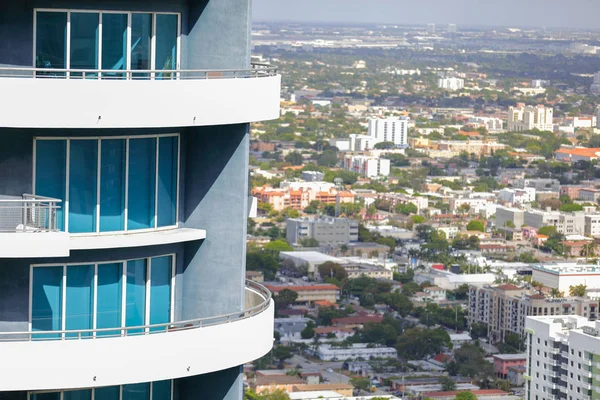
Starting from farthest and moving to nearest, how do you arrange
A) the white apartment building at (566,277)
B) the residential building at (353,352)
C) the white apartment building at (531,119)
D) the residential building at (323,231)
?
the white apartment building at (531,119), the residential building at (323,231), the white apartment building at (566,277), the residential building at (353,352)

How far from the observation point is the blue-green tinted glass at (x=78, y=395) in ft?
16.7

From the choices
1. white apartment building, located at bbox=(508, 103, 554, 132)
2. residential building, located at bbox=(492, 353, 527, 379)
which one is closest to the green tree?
residential building, located at bbox=(492, 353, 527, 379)

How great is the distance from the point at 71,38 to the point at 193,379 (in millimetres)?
1397

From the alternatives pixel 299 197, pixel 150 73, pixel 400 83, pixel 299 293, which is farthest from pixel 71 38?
pixel 400 83

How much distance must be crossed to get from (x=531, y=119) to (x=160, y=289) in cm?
11588

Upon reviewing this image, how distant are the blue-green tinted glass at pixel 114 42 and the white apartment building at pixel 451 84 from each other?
144041 mm

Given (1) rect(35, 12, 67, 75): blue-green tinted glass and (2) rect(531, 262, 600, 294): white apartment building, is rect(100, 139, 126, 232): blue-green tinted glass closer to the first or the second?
(1) rect(35, 12, 67, 75): blue-green tinted glass

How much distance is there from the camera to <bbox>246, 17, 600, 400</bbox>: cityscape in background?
45438 mm

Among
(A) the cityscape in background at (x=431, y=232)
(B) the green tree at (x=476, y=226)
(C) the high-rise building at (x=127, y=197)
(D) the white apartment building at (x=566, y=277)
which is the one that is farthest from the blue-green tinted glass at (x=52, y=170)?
(B) the green tree at (x=476, y=226)

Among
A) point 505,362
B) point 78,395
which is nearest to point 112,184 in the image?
point 78,395

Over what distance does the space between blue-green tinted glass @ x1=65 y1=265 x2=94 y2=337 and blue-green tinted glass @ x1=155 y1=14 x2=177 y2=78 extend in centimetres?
76

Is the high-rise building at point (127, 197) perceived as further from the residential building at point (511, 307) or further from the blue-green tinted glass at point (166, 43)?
the residential building at point (511, 307)

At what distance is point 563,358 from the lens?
34.7m

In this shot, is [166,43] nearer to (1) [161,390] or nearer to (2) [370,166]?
(1) [161,390]
